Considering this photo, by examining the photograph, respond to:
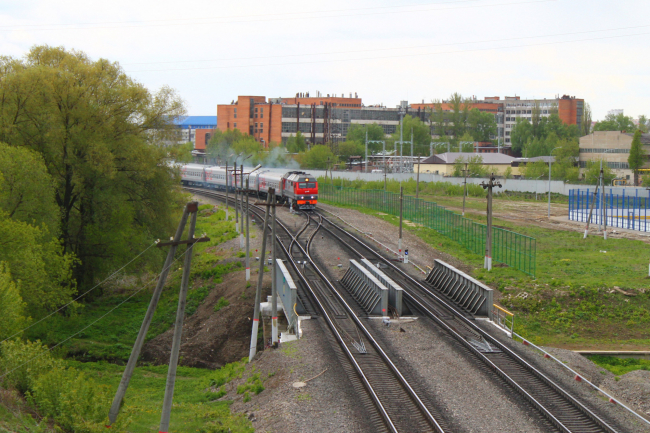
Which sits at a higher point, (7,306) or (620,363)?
(7,306)

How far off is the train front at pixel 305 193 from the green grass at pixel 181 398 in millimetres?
28999

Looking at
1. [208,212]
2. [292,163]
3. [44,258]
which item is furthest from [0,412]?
[292,163]

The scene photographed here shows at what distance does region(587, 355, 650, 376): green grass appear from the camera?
1963 cm

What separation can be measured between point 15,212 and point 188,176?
58.4 meters

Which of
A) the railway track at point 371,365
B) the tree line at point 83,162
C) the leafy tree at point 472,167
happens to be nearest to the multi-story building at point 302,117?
the leafy tree at point 472,167

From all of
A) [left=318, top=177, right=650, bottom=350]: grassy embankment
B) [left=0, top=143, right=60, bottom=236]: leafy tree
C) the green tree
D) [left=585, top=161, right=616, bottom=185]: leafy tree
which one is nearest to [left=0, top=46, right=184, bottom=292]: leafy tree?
[left=0, top=143, right=60, bottom=236]: leafy tree

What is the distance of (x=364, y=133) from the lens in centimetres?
12075

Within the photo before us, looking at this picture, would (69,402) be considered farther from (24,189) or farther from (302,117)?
(302,117)

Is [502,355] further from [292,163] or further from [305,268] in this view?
[292,163]

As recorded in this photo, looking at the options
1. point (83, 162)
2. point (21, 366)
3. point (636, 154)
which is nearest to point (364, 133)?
point (636, 154)

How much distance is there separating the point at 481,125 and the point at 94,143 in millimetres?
132349

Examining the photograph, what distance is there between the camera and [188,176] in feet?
265

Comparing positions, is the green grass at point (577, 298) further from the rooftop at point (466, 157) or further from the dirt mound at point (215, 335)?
the rooftop at point (466, 157)

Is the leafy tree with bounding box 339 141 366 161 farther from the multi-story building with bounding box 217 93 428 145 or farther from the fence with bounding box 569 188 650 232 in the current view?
the fence with bounding box 569 188 650 232
